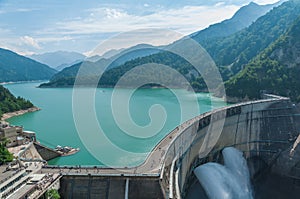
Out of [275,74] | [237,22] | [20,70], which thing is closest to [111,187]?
[275,74]

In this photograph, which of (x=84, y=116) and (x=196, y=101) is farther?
(x=196, y=101)

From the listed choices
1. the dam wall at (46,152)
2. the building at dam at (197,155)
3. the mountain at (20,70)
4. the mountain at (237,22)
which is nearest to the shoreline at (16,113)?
the dam wall at (46,152)

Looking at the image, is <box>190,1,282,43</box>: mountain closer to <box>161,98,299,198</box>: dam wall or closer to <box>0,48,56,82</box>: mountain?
<box>0,48,56,82</box>: mountain

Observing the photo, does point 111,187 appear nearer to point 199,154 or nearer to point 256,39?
point 199,154

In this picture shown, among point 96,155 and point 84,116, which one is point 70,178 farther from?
point 84,116

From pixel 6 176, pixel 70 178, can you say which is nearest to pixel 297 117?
pixel 70 178

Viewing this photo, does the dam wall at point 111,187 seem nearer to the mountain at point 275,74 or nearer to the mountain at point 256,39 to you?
the mountain at point 275,74
